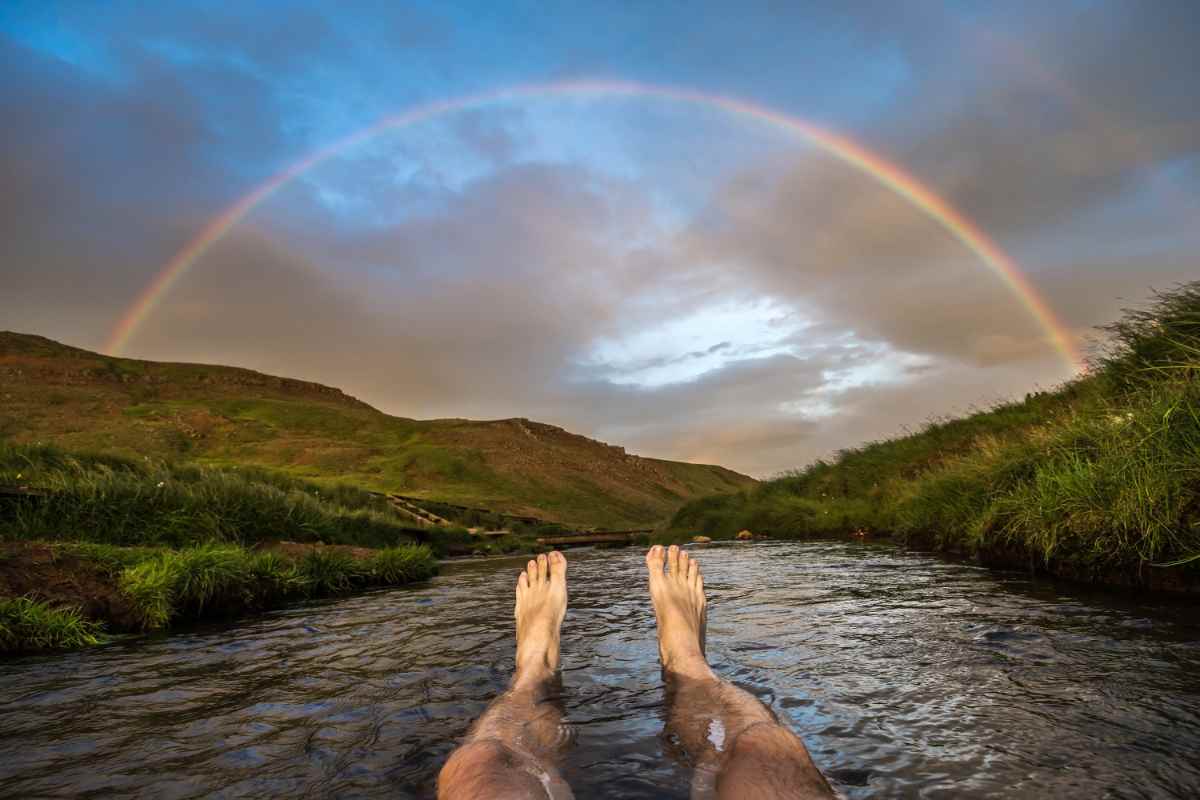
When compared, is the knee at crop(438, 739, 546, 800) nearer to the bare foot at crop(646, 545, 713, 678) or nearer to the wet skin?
the wet skin

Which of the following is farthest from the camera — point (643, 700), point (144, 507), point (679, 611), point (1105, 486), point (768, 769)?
point (144, 507)

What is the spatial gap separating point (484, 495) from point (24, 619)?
36399 millimetres

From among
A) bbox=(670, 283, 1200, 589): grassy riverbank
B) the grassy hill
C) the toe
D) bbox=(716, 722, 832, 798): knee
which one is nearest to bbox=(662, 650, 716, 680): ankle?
bbox=(716, 722, 832, 798): knee

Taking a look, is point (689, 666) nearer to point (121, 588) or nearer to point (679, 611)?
point (679, 611)

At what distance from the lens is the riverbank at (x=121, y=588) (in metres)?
4.53

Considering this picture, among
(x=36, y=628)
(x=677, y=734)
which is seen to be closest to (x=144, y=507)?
(x=36, y=628)

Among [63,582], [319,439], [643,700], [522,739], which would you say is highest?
[319,439]

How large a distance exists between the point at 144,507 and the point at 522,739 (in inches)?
313

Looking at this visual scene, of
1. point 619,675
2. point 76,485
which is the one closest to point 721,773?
point 619,675

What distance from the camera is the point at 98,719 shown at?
9.66ft

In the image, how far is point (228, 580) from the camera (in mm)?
6254

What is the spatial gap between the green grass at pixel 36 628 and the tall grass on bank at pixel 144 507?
1.97 meters

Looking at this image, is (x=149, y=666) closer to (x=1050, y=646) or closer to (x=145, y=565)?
(x=145, y=565)

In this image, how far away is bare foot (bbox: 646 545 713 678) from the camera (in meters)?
3.34
